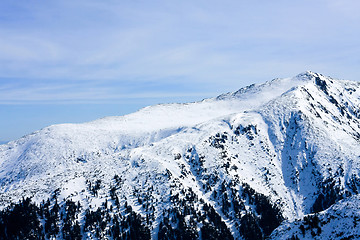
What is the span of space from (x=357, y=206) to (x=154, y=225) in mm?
80012

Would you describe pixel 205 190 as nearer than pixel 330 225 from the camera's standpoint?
No

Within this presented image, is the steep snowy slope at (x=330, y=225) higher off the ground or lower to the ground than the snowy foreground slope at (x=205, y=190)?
lower

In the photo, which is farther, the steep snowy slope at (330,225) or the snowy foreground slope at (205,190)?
the snowy foreground slope at (205,190)

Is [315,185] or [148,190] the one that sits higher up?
[148,190]

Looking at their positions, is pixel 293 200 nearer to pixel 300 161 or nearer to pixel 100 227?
pixel 300 161

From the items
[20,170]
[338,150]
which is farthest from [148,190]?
[338,150]

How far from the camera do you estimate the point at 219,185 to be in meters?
154

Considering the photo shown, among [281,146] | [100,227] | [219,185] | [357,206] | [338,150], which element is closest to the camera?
[357,206]

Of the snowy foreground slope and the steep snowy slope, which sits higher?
the snowy foreground slope

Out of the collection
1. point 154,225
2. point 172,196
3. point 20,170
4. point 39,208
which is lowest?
point 154,225

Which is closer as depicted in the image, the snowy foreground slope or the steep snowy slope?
the steep snowy slope

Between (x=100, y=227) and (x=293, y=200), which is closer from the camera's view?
(x=100, y=227)

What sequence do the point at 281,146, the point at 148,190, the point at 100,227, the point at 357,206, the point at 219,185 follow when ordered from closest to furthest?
the point at 357,206 < the point at 100,227 < the point at 148,190 < the point at 219,185 < the point at 281,146

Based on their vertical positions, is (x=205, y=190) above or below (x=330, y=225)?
above
